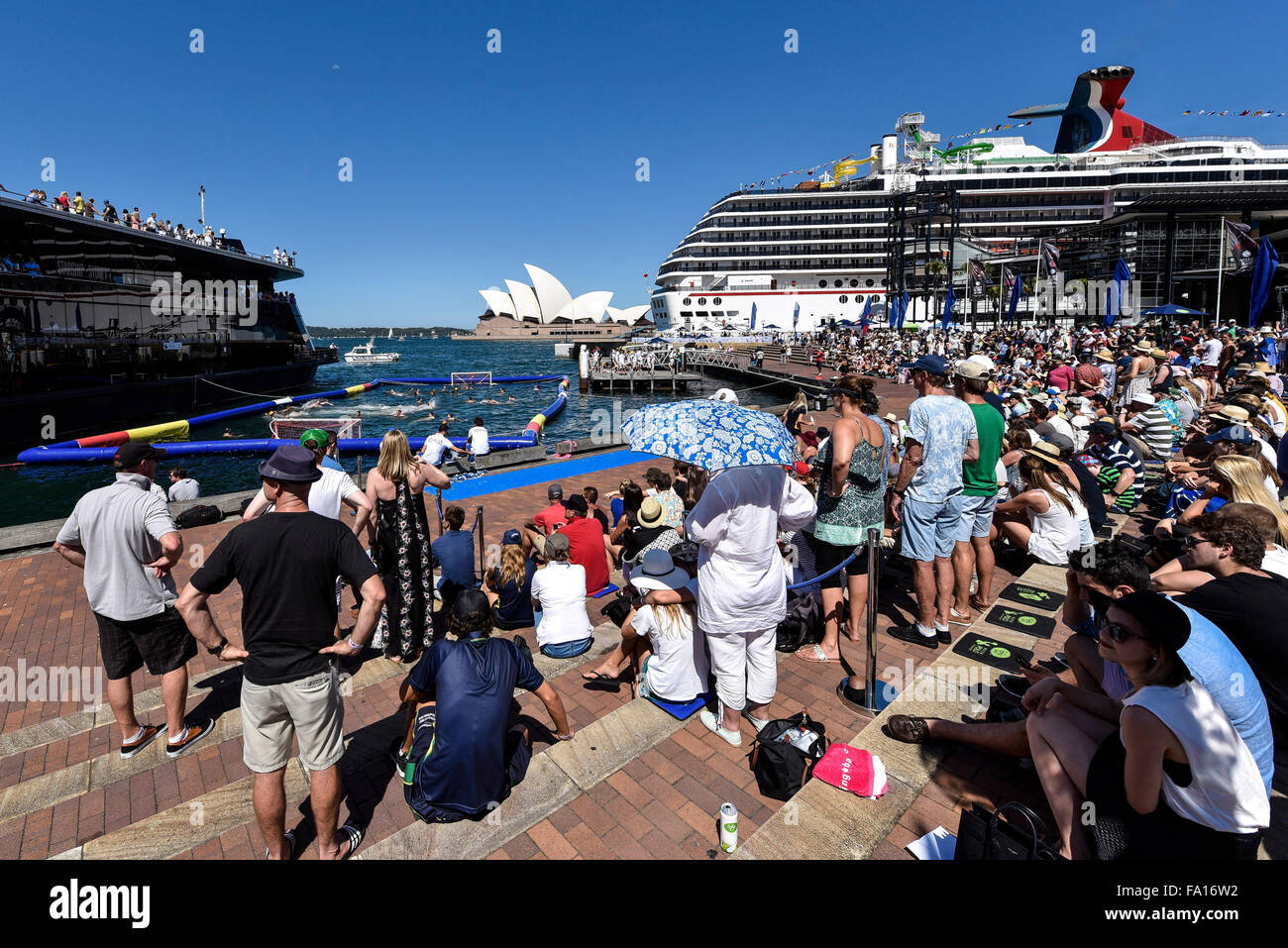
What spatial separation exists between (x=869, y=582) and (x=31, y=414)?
32.3m

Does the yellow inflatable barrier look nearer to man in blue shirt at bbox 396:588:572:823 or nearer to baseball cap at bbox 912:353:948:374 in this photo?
man in blue shirt at bbox 396:588:572:823

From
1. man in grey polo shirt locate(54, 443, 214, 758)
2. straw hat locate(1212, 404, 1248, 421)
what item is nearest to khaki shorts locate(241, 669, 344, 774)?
man in grey polo shirt locate(54, 443, 214, 758)

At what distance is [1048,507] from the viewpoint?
534 cm

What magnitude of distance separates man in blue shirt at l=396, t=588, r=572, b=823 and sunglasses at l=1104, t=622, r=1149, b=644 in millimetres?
2546

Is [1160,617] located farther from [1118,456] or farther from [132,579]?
[1118,456]

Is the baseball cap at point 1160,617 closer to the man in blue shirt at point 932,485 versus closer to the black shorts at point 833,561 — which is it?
the black shorts at point 833,561

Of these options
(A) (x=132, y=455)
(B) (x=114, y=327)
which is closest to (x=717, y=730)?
(A) (x=132, y=455)

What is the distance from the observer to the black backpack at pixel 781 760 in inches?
124

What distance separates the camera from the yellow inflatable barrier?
24245mm

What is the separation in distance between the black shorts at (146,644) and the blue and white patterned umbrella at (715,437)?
313 cm

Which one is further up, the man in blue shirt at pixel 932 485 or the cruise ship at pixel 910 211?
the cruise ship at pixel 910 211

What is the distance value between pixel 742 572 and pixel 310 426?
76.9ft

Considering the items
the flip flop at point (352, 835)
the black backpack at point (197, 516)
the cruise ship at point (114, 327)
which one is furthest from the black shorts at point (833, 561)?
the cruise ship at point (114, 327)
